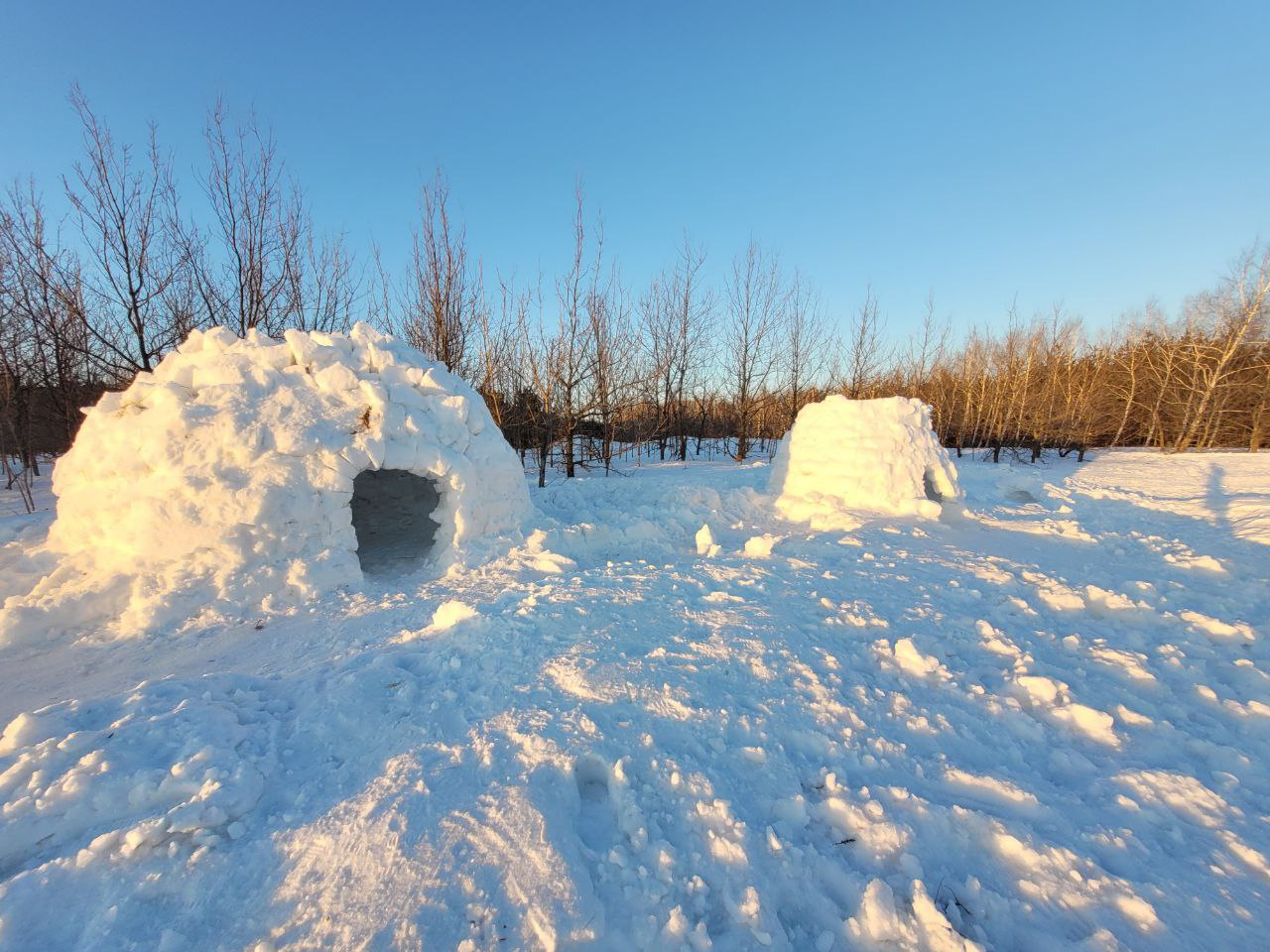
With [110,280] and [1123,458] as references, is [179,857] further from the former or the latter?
[1123,458]

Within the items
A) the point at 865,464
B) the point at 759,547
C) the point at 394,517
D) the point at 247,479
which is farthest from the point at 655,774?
the point at 865,464

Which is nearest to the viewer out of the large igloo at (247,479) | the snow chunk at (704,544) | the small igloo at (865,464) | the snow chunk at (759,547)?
the large igloo at (247,479)

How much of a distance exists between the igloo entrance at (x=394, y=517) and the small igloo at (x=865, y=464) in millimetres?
5213

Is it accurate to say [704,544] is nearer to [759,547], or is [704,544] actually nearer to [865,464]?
[759,547]

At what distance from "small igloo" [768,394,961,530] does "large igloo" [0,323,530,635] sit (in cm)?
480

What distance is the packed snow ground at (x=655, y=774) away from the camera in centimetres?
162

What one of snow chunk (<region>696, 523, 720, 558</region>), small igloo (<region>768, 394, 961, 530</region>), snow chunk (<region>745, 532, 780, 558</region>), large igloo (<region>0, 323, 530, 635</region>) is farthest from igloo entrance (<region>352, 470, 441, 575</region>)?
small igloo (<region>768, 394, 961, 530</region>)

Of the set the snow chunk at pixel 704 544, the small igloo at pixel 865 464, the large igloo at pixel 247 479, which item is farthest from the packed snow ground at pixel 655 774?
the small igloo at pixel 865 464

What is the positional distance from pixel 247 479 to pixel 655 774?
4305mm

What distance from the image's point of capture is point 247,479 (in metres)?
4.32

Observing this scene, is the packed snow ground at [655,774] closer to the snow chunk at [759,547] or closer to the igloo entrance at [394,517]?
the snow chunk at [759,547]

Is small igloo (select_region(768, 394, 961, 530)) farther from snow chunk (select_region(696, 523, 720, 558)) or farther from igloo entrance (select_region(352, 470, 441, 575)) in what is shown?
igloo entrance (select_region(352, 470, 441, 575))

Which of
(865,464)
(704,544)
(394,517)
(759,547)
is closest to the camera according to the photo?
(759,547)

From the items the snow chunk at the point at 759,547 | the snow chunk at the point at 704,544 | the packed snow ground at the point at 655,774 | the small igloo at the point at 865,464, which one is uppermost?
the small igloo at the point at 865,464
